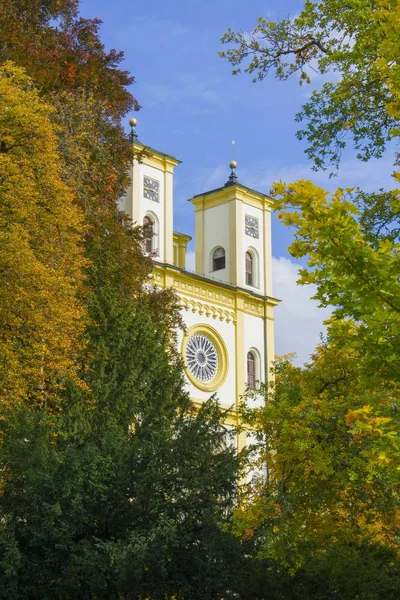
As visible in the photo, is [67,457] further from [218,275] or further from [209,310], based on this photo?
[218,275]

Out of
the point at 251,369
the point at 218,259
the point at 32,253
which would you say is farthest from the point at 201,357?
the point at 32,253

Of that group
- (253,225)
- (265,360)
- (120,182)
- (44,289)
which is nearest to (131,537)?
(44,289)

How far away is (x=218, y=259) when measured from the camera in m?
54.0

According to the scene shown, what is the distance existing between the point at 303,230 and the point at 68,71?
1555 cm

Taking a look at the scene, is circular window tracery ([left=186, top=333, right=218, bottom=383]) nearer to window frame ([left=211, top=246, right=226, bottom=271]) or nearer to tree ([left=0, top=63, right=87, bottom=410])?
window frame ([left=211, top=246, right=226, bottom=271])

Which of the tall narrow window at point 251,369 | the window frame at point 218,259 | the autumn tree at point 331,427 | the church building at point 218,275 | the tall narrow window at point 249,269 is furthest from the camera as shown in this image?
the tall narrow window at point 249,269

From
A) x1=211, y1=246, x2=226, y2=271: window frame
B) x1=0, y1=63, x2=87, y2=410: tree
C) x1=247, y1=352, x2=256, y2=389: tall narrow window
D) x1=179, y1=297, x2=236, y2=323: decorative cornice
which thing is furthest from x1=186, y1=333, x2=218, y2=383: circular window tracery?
x1=0, y1=63, x2=87, y2=410: tree

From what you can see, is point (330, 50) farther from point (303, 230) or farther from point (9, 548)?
point (9, 548)

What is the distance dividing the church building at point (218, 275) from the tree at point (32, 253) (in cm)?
2691

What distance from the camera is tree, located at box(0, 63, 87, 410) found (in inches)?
685

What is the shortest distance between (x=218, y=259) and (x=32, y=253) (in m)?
36.6

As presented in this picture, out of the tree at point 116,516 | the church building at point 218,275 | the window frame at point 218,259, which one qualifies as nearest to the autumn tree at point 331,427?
the tree at point 116,516

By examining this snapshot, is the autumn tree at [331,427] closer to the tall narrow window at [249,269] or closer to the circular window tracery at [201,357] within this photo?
the circular window tracery at [201,357]

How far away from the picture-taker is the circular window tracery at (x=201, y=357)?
49.2 metres
